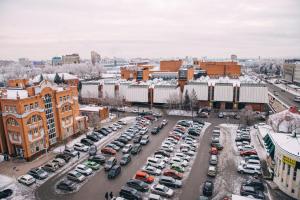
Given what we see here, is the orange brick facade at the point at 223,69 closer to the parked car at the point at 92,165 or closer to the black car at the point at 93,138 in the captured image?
the black car at the point at 93,138

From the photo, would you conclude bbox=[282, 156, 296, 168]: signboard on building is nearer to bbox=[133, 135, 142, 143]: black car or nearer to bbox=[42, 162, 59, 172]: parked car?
bbox=[133, 135, 142, 143]: black car

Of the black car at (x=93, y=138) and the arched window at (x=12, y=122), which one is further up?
the arched window at (x=12, y=122)

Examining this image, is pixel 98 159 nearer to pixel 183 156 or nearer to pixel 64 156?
pixel 64 156

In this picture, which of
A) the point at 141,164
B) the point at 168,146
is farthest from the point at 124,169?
the point at 168,146

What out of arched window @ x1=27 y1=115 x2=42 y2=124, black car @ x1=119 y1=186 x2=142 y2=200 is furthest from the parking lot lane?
arched window @ x1=27 y1=115 x2=42 y2=124

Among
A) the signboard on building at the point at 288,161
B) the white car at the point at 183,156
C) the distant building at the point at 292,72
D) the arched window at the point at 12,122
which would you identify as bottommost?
the white car at the point at 183,156

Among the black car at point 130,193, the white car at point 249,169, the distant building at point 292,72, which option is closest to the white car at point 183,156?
the white car at point 249,169

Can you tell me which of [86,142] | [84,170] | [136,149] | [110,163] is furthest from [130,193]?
[86,142]
